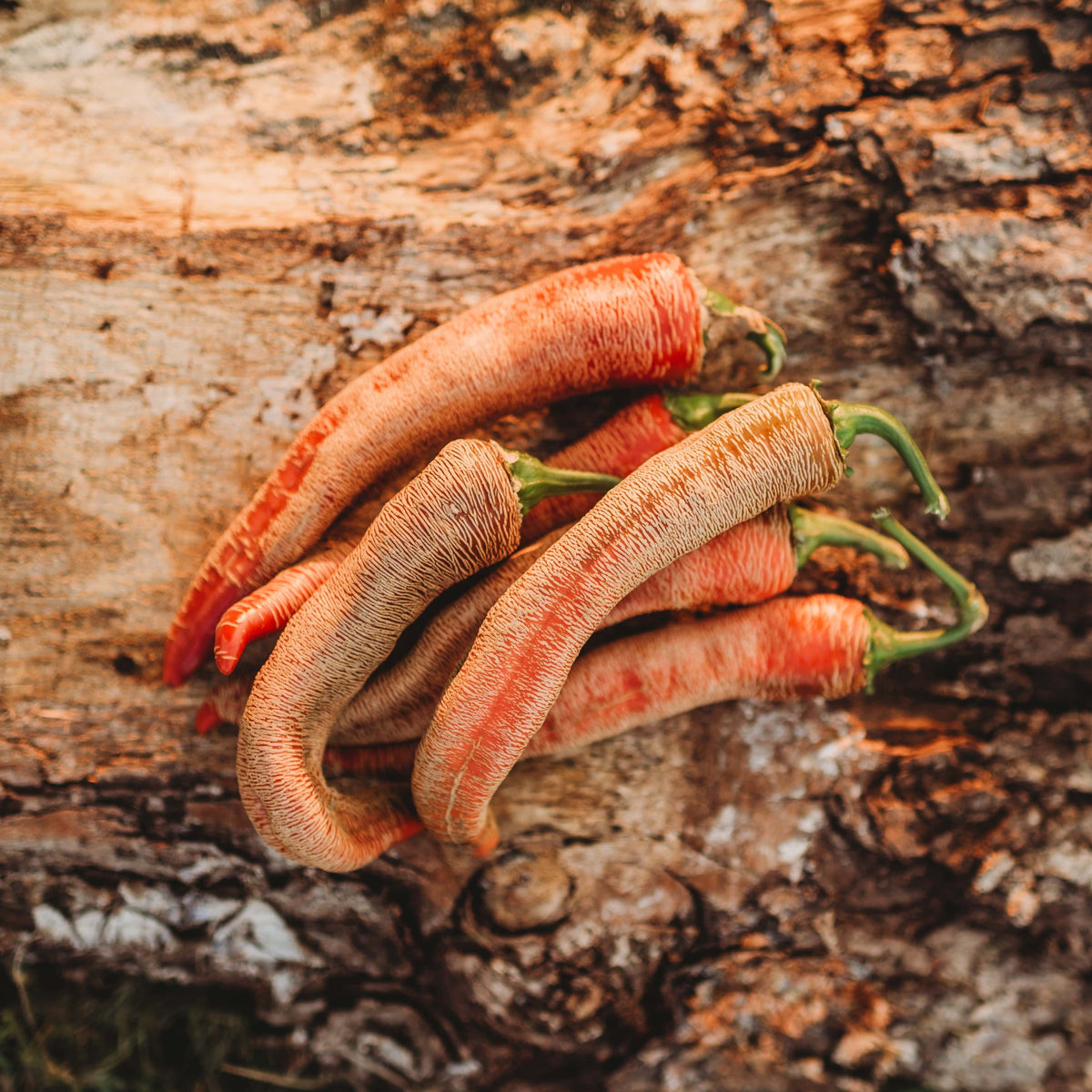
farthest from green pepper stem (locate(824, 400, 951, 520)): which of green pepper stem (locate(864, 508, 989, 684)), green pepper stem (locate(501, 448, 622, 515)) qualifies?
green pepper stem (locate(501, 448, 622, 515))

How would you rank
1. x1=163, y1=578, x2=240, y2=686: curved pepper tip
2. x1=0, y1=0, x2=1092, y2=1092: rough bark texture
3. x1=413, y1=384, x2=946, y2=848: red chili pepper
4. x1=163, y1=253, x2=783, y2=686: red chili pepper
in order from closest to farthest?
x1=413, y1=384, x2=946, y2=848: red chili pepper < x1=163, y1=253, x2=783, y2=686: red chili pepper < x1=163, y1=578, x2=240, y2=686: curved pepper tip < x1=0, y1=0, x2=1092, y2=1092: rough bark texture

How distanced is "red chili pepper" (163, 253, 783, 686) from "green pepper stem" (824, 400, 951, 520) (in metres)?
0.25

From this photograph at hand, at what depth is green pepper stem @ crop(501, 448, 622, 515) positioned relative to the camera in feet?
4.53

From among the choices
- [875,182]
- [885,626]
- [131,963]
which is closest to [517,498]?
[885,626]

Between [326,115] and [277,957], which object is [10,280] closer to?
[326,115]

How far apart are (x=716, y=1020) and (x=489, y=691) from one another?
3.33 feet

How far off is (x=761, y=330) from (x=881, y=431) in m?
0.31

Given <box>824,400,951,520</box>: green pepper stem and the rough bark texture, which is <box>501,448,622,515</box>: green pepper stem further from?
<box>824,400,951,520</box>: green pepper stem

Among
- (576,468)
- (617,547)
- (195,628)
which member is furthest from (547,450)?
(195,628)

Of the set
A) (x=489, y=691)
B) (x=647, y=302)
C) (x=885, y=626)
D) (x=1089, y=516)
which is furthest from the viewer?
(x=1089, y=516)

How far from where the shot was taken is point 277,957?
1789 mm

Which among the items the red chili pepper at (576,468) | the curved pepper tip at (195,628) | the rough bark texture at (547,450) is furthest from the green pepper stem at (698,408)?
the curved pepper tip at (195,628)

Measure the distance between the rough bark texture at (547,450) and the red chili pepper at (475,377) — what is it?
0.64 ft

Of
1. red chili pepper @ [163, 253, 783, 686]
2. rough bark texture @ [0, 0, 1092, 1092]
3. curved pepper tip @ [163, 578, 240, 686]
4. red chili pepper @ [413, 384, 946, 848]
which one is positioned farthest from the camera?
rough bark texture @ [0, 0, 1092, 1092]
